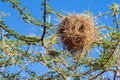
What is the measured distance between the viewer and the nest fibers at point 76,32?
5266mm

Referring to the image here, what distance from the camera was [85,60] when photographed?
22.4 feet

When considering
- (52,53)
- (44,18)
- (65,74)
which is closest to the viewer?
(44,18)

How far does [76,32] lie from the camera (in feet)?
17.3

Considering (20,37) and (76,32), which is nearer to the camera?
(76,32)

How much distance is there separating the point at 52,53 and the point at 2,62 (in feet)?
3.75

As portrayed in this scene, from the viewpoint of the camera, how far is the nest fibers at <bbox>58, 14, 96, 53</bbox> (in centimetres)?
527

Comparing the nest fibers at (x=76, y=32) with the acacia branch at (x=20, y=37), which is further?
the acacia branch at (x=20, y=37)

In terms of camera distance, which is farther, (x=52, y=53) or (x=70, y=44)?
(x=52, y=53)

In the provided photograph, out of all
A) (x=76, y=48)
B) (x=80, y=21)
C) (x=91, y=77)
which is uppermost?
(x=80, y=21)

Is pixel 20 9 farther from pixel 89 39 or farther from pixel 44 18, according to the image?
pixel 89 39

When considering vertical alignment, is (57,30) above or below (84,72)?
above

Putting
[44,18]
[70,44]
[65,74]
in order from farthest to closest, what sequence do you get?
[65,74], [70,44], [44,18]

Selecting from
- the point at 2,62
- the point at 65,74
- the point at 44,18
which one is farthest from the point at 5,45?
the point at 44,18

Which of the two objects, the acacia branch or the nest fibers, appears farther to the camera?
the acacia branch
